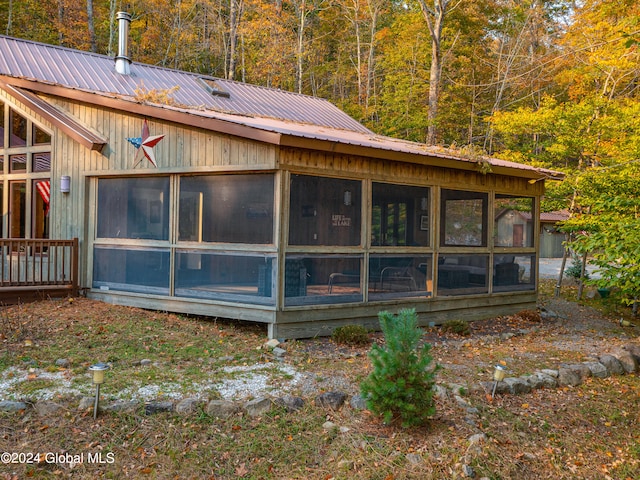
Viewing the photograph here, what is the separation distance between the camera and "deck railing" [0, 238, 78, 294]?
8555 millimetres

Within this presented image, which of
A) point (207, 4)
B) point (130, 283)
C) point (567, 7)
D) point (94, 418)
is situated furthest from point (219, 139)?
point (567, 7)

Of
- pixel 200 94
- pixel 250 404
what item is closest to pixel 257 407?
pixel 250 404

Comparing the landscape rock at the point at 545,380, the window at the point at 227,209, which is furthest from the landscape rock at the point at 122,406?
the landscape rock at the point at 545,380

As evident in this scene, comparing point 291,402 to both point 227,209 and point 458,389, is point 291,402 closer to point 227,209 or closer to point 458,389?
point 458,389

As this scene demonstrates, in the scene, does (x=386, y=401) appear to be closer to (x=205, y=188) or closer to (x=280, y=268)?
(x=280, y=268)

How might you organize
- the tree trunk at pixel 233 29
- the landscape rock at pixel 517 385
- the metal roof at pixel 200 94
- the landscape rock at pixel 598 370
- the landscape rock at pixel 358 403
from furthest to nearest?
the tree trunk at pixel 233 29 < the metal roof at pixel 200 94 < the landscape rock at pixel 598 370 < the landscape rock at pixel 517 385 < the landscape rock at pixel 358 403

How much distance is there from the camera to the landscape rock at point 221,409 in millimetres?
4805

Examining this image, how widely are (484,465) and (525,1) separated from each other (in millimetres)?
21934

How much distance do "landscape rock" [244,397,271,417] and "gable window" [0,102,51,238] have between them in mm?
6514

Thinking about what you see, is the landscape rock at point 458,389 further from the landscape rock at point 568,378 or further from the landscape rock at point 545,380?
the landscape rock at point 568,378

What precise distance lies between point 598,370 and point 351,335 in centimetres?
307

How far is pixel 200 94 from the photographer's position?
38.7ft

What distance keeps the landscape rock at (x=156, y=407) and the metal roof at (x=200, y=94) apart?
403cm

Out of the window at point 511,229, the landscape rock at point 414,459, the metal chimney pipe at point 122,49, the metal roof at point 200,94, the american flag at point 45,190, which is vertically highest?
the metal chimney pipe at point 122,49
